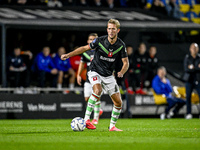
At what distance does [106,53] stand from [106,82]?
23.5 inches

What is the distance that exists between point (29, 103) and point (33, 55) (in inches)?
175

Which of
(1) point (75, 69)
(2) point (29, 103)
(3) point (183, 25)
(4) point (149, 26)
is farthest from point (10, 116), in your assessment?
(3) point (183, 25)

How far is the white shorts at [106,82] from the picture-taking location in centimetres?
971

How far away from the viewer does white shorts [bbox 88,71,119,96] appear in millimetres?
9711

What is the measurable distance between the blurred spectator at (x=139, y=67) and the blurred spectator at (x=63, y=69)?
8.22 ft

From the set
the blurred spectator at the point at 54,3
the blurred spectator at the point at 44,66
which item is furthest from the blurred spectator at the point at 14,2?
the blurred spectator at the point at 44,66

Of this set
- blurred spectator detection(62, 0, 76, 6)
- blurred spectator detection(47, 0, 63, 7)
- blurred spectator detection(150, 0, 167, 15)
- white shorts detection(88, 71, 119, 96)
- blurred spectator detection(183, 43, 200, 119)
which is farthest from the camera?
blurred spectator detection(150, 0, 167, 15)

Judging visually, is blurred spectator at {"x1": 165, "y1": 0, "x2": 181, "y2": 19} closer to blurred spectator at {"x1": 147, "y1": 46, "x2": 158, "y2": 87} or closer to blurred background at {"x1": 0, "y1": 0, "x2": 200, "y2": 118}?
blurred background at {"x1": 0, "y1": 0, "x2": 200, "y2": 118}

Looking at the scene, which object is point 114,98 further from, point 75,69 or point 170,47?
point 170,47

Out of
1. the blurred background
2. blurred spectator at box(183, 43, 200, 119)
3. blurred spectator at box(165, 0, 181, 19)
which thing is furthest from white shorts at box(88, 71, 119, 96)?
blurred spectator at box(165, 0, 181, 19)

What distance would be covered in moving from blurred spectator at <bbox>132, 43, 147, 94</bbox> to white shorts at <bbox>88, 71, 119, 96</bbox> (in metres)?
9.26

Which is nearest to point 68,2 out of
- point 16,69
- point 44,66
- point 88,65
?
point 44,66

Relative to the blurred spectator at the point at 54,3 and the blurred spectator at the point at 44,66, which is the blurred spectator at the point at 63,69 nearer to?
the blurred spectator at the point at 44,66

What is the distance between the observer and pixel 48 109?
16.5 meters
